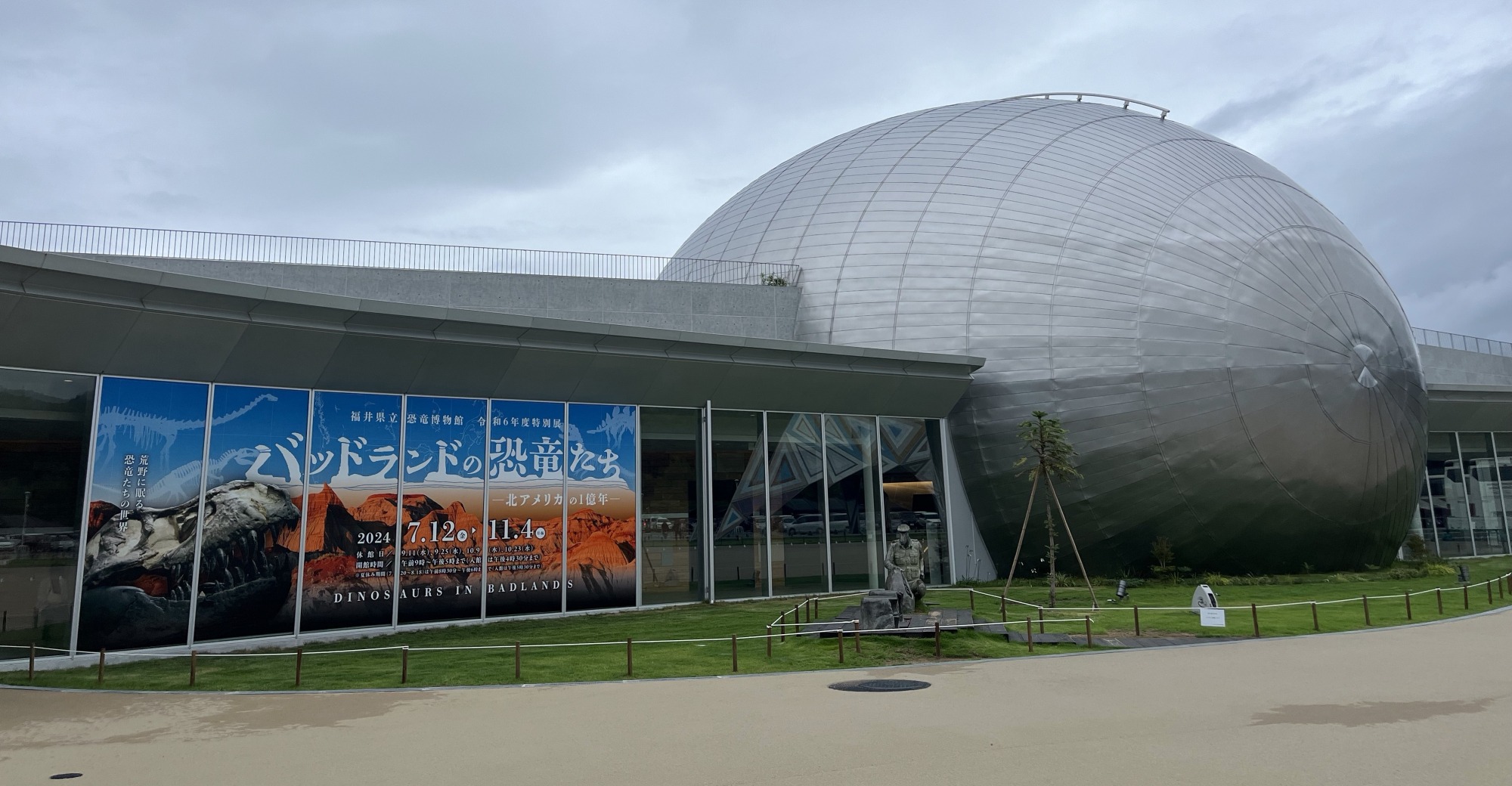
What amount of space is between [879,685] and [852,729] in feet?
9.87

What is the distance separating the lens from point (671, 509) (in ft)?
80.2

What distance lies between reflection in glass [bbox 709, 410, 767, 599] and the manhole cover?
39.0ft

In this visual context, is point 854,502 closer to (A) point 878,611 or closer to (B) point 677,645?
(A) point 878,611

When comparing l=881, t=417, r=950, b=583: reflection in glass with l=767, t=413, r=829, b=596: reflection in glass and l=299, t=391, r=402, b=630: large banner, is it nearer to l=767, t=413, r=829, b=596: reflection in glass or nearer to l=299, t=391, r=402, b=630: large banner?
l=767, t=413, r=829, b=596: reflection in glass

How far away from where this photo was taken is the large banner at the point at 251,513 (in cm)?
1859

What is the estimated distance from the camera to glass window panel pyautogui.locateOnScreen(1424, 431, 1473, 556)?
133 feet

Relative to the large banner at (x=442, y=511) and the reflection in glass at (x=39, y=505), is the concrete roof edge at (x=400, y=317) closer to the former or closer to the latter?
the reflection in glass at (x=39, y=505)

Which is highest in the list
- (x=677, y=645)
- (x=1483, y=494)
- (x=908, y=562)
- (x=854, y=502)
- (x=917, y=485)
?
(x=917, y=485)

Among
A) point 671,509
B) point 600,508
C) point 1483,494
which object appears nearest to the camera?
point 600,508

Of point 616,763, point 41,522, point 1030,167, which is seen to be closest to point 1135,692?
point 616,763

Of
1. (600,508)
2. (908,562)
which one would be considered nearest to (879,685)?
(908,562)

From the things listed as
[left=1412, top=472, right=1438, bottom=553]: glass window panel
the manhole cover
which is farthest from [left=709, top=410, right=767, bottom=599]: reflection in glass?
[left=1412, top=472, right=1438, bottom=553]: glass window panel

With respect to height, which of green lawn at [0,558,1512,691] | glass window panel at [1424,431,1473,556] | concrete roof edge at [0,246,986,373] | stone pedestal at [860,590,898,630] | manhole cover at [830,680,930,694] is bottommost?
manhole cover at [830,680,930,694]

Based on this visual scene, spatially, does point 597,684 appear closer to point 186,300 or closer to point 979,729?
point 979,729
